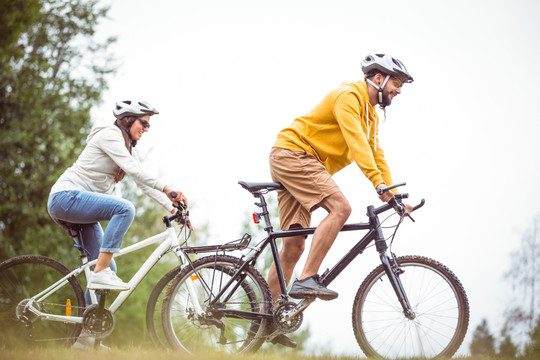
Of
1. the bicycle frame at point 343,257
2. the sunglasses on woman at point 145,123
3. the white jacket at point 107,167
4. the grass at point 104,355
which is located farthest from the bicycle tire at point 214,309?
the sunglasses on woman at point 145,123

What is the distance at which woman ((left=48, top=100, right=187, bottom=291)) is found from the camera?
475cm

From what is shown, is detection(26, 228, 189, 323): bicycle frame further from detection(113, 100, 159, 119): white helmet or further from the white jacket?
detection(113, 100, 159, 119): white helmet

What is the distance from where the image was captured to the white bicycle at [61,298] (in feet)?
15.9

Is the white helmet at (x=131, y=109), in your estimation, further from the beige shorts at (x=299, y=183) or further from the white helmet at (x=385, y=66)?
the white helmet at (x=385, y=66)

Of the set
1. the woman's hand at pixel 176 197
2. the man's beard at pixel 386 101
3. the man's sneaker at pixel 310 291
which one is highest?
the man's beard at pixel 386 101

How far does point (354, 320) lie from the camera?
4.71m

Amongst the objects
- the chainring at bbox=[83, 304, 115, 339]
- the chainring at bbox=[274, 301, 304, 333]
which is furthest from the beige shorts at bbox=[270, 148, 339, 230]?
the chainring at bbox=[83, 304, 115, 339]

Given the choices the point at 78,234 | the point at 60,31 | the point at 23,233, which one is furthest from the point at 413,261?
the point at 60,31

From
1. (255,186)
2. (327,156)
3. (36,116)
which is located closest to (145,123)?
(255,186)

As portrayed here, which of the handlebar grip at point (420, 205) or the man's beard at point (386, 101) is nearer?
the handlebar grip at point (420, 205)

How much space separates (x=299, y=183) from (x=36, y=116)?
13.8 metres

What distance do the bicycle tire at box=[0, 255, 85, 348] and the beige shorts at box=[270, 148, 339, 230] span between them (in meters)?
1.90

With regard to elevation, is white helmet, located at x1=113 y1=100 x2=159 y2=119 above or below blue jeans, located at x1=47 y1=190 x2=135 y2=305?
above

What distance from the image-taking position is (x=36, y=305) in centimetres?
503
